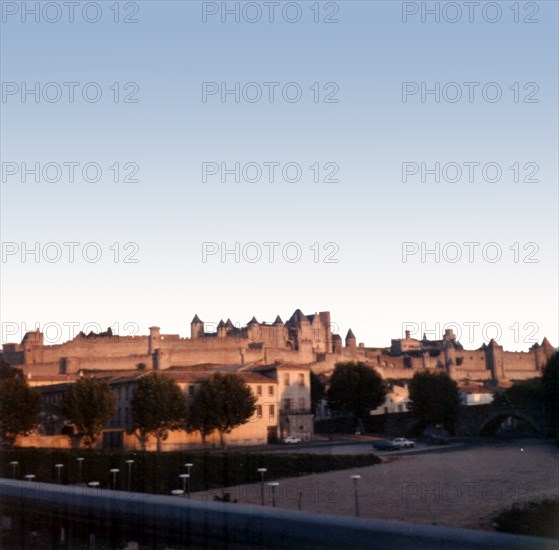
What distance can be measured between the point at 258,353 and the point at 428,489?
77980 mm

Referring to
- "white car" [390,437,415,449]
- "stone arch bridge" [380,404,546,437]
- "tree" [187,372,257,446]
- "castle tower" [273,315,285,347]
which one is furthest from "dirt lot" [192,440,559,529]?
"castle tower" [273,315,285,347]

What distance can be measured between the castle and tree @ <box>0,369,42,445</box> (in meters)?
40.3

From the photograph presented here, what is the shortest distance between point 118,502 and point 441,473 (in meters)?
22.8

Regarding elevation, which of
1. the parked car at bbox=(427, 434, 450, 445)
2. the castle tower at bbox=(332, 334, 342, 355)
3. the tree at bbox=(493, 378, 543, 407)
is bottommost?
the parked car at bbox=(427, 434, 450, 445)

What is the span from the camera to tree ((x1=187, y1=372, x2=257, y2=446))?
4791 cm

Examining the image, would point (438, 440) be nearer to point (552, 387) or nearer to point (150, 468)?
point (552, 387)

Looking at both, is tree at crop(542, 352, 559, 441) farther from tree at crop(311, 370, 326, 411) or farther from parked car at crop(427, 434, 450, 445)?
tree at crop(311, 370, 326, 411)

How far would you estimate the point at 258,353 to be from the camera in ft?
337

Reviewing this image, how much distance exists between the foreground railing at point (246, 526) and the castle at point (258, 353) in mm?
75792

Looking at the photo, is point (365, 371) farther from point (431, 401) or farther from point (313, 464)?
point (313, 464)

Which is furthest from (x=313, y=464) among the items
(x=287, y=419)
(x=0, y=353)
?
(x=0, y=353)

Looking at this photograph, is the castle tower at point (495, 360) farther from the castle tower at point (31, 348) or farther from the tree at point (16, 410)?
the tree at point (16, 410)

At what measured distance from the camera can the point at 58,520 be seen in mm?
11305

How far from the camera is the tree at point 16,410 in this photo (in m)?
42.4
